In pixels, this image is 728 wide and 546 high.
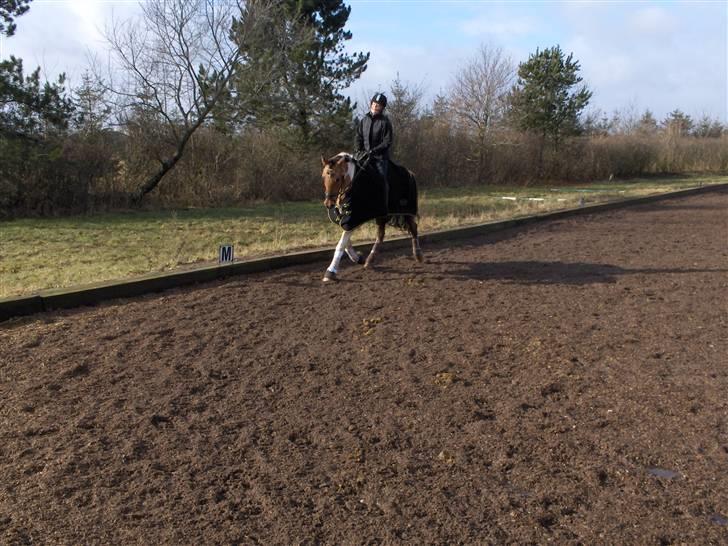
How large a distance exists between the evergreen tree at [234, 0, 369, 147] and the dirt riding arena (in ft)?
48.4

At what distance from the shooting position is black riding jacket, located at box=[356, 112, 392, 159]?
8.64 metres

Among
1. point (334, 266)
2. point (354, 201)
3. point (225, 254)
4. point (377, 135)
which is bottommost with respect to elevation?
point (334, 266)

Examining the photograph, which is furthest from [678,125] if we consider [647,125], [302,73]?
[302,73]

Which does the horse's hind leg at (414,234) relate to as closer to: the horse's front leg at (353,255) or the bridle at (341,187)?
the horse's front leg at (353,255)

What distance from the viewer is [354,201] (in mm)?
8305

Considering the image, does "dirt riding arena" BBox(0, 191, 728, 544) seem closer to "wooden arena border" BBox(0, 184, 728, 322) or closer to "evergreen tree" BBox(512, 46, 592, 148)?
"wooden arena border" BBox(0, 184, 728, 322)

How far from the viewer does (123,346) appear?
5.75 metres

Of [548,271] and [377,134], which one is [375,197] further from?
[548,271]

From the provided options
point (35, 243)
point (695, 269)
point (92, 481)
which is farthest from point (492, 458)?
point (35, 243)

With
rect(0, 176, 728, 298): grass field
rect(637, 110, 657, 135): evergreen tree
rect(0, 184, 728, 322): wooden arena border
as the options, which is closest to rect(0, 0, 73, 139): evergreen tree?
rect(0, 176, 728, 298): grass field

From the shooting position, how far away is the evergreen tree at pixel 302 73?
21.0 meters

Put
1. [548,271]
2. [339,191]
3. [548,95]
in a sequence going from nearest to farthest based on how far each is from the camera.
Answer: [339,191] → [548,271] → [548,95]

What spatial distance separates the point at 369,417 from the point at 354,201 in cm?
430

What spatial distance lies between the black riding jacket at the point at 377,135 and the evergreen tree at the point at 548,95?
87.3 ft
